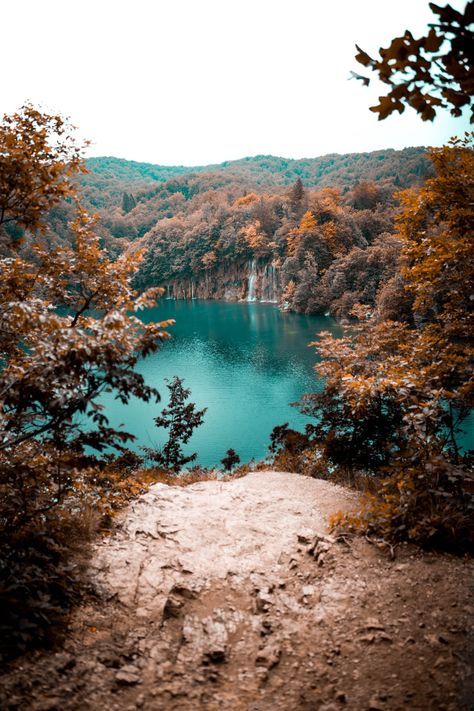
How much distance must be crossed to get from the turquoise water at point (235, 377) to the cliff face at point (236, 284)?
11456 millimetres

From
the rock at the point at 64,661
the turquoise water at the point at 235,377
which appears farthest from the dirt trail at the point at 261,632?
the turquoise water at the point at 235,377

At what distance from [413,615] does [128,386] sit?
316 cm

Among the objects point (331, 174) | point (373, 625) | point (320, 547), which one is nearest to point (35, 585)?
point (373, 625)

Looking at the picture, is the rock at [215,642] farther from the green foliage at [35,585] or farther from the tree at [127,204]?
the tree at [127,204]

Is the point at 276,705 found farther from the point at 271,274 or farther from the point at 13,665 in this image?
the point at 271,274

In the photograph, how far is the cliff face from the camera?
6538 centimetres

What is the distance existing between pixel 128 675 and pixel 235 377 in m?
26.7

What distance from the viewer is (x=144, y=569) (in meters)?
4.84

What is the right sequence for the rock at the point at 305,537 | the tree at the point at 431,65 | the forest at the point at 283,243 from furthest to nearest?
the forest at the point at 283,243 < the rock at the point at 305,537 < the tree at the point at 431,65

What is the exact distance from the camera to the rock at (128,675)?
9.49 feet

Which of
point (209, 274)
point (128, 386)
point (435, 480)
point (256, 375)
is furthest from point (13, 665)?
point (209, 274)

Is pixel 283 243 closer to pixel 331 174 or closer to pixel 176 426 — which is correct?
pixel 176 426

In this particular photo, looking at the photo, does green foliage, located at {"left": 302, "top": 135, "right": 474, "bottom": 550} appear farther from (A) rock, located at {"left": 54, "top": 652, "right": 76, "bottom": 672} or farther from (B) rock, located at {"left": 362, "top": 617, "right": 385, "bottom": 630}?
(A) rock, located at {"left": 54, "top": 652, "right": 76, "bottom": 672}

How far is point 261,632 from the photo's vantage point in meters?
3.68
